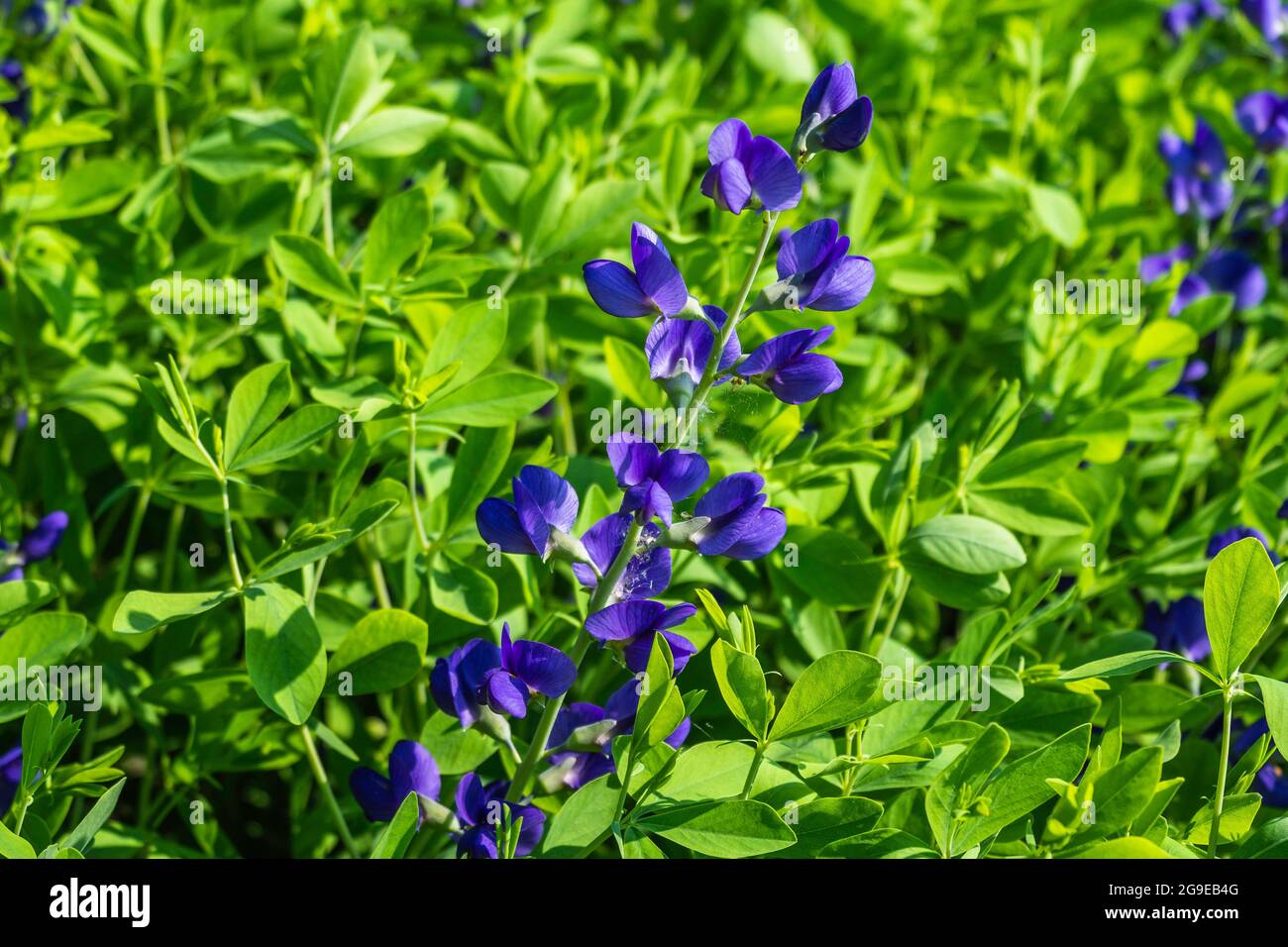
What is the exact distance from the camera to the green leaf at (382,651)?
1.34 m

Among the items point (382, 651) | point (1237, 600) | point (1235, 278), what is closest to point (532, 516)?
point (382, 651)

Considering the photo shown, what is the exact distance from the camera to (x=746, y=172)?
1.15 m

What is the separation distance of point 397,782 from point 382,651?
5.6 inches

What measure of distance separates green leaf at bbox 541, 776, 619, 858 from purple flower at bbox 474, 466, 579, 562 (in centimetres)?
25

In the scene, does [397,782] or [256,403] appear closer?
[397,782]

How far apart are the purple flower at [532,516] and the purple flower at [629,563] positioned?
3 cm

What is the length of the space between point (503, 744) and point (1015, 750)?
1.82 feet

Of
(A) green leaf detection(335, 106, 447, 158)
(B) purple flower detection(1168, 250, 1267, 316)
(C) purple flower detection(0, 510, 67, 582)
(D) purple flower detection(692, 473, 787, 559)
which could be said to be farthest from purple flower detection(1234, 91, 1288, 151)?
(C) purple flower detection(0, 510, 67, 582)

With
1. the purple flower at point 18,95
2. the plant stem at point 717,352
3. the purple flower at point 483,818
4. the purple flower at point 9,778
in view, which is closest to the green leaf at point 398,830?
the purple flower at point 483,818

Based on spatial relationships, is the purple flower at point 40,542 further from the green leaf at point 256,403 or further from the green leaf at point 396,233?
the green leaf at point 396,233

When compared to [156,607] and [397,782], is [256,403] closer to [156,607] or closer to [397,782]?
[156,607]
